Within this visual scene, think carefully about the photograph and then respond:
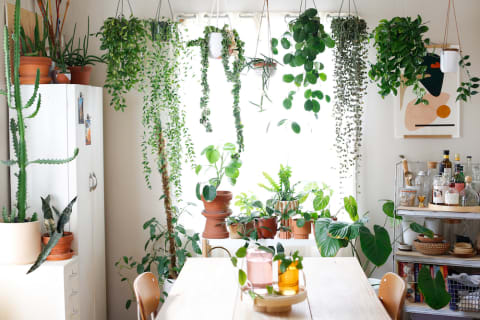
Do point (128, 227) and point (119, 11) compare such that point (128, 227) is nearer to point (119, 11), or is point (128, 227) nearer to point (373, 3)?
point (119, 11)

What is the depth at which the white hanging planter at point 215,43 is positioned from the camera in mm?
3092

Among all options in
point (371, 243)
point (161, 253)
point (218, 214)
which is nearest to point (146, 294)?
point (218, 214)

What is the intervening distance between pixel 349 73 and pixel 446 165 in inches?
37.0

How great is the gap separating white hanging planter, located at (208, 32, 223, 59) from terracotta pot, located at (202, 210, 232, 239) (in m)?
1.06

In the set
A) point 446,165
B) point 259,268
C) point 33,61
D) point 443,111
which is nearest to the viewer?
point 259,268

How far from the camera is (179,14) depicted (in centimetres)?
396

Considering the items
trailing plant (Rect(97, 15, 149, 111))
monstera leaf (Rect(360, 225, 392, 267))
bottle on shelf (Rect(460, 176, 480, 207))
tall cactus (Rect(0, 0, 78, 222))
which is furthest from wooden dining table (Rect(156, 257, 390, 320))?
trailing plant (Rect(97, 15, 149, 111))

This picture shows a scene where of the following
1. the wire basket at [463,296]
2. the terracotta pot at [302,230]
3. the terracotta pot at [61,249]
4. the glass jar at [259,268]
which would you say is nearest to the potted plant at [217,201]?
the terracotta pot at [302,230]


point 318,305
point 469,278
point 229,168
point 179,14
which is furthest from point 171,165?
point 469,278

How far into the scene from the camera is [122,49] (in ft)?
11.8

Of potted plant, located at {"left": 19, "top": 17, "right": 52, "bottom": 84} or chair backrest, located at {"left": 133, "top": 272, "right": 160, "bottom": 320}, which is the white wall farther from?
chair backrest, located at {"left": 133, "top": 272, "right": 160, "bottom": 320}

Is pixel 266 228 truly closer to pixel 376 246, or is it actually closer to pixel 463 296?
pixel 376 246

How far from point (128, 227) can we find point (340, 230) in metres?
1.64

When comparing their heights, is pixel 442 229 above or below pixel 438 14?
below
